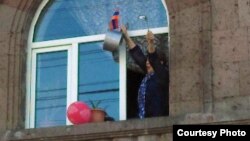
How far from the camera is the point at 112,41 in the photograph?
18.5 meters

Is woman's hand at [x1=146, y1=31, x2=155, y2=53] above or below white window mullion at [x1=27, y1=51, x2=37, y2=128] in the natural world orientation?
above

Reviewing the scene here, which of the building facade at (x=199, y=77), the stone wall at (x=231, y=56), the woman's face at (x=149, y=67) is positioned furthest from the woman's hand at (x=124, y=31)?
the stone wall at (x=231, y=56)

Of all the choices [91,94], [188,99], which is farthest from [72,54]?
[188,99]

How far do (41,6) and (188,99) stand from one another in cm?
268

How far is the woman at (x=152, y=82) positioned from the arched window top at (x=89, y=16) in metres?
0.31

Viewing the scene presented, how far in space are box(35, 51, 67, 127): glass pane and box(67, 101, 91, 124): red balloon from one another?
0.44m

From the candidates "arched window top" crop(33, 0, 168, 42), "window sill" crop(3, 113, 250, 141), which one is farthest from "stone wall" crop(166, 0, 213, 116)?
"arched window top" crop(33, 0, 168, 42)

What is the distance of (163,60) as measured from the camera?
1836 cm

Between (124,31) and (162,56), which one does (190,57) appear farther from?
(124,31)

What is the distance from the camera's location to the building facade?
17531 mm

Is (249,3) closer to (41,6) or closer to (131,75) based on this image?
(131,75)

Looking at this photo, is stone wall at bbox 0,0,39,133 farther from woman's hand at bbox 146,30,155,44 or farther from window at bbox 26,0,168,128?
woman's hand at bbox 146,30,155,44

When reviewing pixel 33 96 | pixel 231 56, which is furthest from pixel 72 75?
pixel 231 56

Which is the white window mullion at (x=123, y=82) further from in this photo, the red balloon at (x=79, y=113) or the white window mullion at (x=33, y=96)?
the white window mullion at (x=33, y=96)
